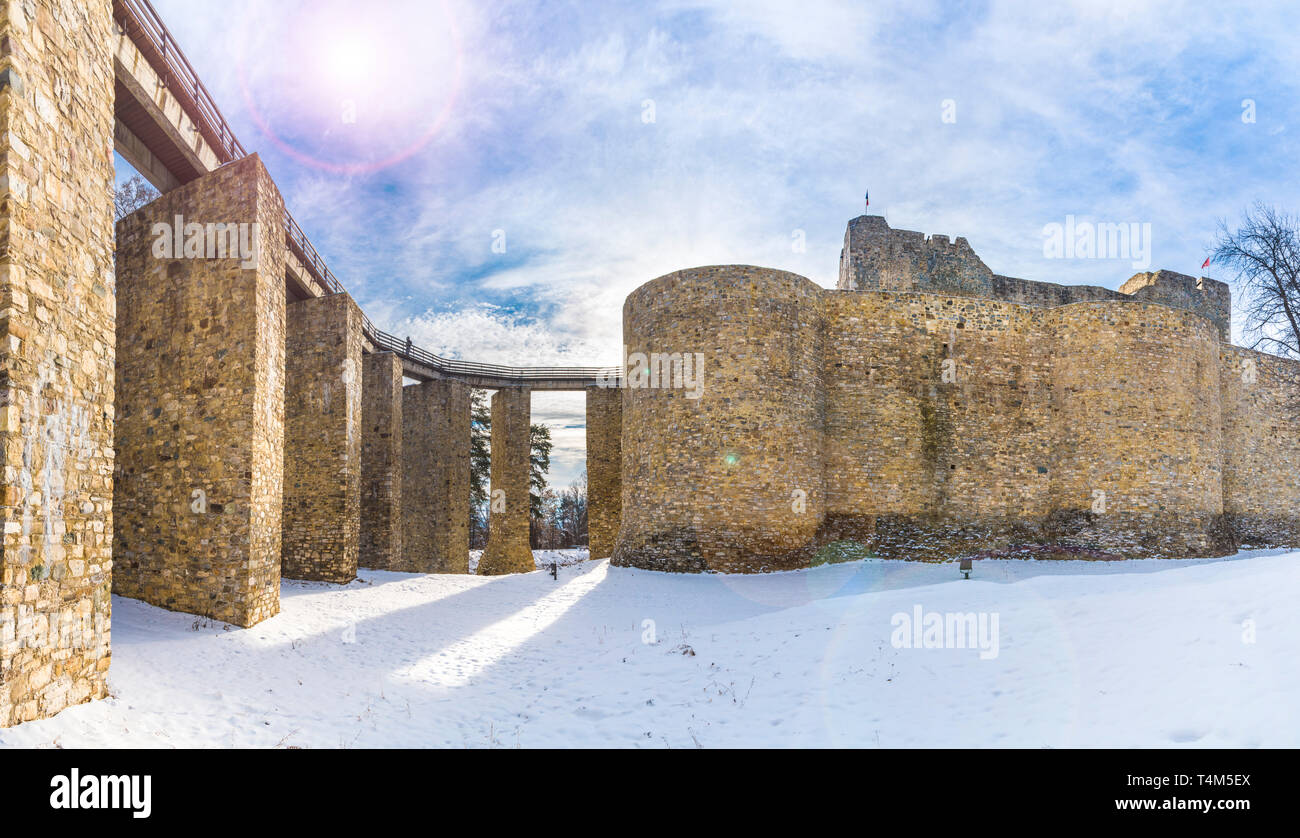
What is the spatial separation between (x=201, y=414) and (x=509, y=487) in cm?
1466

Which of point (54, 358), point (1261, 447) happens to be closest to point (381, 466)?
point (54, 358)

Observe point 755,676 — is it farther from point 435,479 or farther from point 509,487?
point 435,479

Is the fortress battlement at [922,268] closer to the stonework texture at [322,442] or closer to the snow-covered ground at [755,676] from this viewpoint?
the snow-covered ground at [755,676]

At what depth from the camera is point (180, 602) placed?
928 cm

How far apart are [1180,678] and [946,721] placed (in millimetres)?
1761

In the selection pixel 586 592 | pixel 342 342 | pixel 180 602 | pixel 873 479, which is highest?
pixel 342 342

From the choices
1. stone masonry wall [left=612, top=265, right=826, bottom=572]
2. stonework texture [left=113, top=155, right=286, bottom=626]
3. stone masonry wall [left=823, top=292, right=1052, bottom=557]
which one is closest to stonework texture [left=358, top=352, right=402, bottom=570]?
stone masonry wall [left=612, top=265, right=826, bottom=572]

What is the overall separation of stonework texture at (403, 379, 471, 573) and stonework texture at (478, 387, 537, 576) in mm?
1042

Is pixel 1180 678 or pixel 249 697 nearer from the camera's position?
pixel 1180 678

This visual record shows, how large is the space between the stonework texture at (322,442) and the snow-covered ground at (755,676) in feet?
14.7

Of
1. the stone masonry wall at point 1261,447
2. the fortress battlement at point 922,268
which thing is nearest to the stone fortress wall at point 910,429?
the stone masonry wall at point 1261,447

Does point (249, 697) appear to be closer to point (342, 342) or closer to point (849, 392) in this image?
point (342, 342)

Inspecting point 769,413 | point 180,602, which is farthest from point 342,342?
point 769,413

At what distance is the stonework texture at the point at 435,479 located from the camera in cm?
2280
